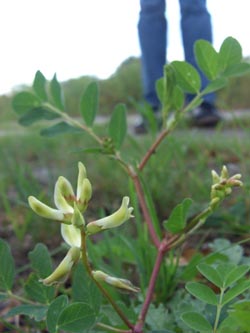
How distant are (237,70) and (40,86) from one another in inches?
14.9

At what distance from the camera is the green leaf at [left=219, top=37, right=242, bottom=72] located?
89 cm

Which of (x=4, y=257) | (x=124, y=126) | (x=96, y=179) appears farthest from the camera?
(x=96, y=179)

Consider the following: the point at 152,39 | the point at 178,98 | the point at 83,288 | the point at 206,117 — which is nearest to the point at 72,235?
the point at 83,288

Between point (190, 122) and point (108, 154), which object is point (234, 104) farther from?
point (108, 154)

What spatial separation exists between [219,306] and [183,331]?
159mm

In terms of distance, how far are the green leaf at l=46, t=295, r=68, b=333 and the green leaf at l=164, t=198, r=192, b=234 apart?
18cm

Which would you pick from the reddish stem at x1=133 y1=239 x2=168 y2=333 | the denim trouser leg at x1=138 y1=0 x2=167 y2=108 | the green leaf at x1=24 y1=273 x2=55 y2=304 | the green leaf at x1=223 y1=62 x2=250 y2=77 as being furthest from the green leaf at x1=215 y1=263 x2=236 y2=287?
the denim trouser leg at x1=138 y1=0 x2=167 y2=108

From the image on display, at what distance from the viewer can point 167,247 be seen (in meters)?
0.80

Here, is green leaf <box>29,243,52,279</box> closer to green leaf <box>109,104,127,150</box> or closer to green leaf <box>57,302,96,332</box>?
green leaf <box>57,302,96,332</box>

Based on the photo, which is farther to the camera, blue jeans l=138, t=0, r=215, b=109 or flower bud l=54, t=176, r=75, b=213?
blue jeans l=138, t=0, r=215, b=109

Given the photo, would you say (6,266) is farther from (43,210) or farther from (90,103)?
A: (90,103)

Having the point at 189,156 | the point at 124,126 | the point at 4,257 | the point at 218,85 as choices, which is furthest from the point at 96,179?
the point at 4,257

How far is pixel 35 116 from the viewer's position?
119 centimetres

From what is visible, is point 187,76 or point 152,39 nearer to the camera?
point 187,76
